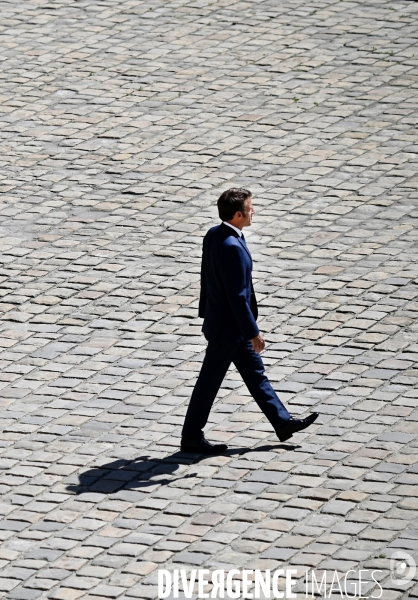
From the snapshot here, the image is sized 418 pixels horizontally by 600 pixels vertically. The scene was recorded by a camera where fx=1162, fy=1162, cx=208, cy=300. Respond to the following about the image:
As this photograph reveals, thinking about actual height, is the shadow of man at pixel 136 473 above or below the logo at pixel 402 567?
below

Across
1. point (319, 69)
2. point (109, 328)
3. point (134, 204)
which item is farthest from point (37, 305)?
point (319, 69)

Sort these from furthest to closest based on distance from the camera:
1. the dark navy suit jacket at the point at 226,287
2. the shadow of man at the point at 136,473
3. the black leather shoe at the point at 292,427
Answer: the black leather shoe at the point at 292,427, the dark navy suit jacket at the point at 226,287, the shadow of man at the point at 136,473

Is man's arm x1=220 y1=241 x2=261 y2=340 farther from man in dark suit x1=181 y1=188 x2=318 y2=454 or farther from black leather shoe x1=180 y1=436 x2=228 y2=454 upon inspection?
black leather shoe x1=180 y1=436 x2=228 y2=454

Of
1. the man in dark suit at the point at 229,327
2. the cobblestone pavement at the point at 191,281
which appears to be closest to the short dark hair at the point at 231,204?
the man in dark suit at the point at 229,327

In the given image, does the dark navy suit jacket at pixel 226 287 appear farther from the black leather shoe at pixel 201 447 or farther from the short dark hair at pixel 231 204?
the black leather shoe at pixel 201 447

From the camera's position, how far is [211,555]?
6.82 m

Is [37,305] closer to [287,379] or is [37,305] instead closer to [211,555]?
[287,379]

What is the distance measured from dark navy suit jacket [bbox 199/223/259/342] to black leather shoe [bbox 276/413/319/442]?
2.27ft

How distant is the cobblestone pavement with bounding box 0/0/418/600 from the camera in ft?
23.5

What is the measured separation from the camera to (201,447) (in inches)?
319

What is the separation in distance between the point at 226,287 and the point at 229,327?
0.30m

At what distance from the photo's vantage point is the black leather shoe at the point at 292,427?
26.5ft

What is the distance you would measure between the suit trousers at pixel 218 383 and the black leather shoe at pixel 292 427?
4 centimetres

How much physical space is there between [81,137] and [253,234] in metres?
3.02
